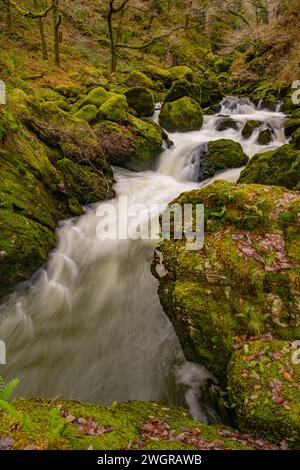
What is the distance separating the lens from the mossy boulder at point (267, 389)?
321 centimetres

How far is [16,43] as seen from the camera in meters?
23.1

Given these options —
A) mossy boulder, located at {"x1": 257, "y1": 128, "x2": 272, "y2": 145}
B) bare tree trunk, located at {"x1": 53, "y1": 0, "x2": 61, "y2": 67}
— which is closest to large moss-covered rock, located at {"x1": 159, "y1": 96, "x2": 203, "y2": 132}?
mossy boulder, located at {"x1": 257, "y1": 128, "x2": 272, "y2": 145}

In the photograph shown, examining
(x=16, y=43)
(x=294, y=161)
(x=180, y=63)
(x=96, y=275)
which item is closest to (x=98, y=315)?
(x=96, y=275)

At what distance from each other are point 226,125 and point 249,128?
5.53 ft

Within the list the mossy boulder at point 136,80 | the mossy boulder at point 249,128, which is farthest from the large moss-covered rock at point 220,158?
the mossy boulder at point 136,80

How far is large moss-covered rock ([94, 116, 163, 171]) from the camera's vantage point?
12070 millimetres

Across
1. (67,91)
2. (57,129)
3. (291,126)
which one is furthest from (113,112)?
(291,126)

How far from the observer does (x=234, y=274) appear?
446 cm

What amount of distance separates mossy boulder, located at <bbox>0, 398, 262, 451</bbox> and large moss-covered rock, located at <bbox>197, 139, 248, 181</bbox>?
9567 millimetres

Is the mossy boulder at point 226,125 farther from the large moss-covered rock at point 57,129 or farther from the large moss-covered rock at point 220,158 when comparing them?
the large moss-covered rock at point 57,129

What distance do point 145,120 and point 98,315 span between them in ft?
33.2

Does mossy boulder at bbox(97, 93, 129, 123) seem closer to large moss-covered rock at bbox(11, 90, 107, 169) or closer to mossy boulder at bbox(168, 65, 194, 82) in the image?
large moss-covered rock at bbox(11, 90, 107, 169)

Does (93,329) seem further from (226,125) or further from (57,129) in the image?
(226,125)
